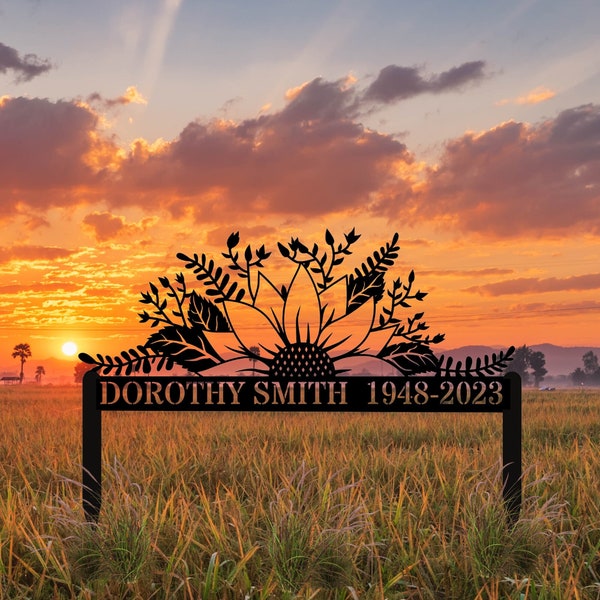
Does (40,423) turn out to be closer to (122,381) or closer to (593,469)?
(122,381)

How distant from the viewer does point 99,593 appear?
14.5 feet

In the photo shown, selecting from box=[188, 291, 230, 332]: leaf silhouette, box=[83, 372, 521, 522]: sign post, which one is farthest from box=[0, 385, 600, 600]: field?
box=[188, 291, 230, 332]: leaf silhouette

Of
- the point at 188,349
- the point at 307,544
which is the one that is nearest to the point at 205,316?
the point at 188,349

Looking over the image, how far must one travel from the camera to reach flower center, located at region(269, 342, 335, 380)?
625cm

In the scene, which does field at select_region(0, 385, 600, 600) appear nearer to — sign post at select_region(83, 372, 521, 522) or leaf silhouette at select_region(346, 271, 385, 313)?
sign post at select_region(83, 372, 521, 522)

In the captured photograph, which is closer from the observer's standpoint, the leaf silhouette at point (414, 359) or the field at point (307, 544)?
the field at point (307, 544)

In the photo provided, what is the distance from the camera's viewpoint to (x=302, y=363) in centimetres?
627

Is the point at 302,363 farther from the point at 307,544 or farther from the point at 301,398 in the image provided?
the point at 307,544

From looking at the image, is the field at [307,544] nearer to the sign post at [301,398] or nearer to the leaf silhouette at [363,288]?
the sign post at [301,398]

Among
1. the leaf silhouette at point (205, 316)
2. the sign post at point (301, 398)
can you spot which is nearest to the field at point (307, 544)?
the sign post at point (301, 398)

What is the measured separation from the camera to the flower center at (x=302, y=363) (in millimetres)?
6246

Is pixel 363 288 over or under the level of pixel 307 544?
over

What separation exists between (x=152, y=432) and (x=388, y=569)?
7.11 metres

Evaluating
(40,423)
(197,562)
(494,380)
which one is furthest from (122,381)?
(40,423)
